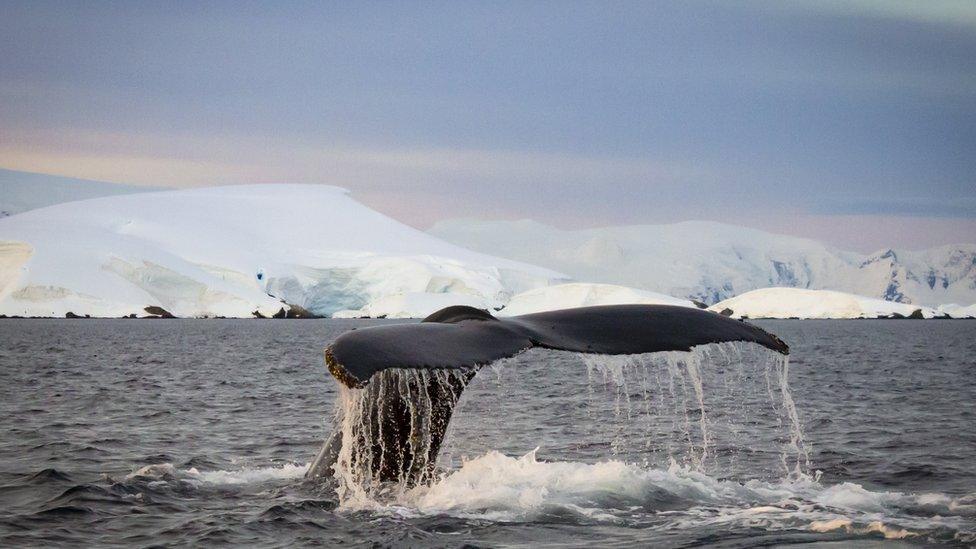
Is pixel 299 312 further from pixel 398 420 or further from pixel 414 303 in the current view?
pixel 398 420

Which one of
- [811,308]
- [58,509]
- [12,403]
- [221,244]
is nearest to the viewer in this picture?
[58,509]

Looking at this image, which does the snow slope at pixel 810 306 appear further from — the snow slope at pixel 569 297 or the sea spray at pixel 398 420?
the sea spray at pixel 398 420

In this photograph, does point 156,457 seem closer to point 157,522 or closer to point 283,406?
point 157,522

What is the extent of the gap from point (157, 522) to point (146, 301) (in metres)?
73.1

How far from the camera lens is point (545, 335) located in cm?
520

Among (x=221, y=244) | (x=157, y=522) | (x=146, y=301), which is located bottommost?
(x=157, y=522)

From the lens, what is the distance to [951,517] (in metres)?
7.31

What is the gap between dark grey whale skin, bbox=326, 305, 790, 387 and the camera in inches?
183

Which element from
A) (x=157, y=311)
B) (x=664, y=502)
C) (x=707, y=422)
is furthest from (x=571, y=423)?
(x=157, y=311)

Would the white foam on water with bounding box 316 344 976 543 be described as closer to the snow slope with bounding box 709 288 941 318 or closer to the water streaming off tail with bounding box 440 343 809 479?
the water streaming off tail with bounding box 440 343 809 479

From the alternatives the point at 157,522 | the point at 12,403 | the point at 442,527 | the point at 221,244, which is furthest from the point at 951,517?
the point at 221,244

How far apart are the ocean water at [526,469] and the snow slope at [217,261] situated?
5670 cm

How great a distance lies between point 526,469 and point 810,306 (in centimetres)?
10232

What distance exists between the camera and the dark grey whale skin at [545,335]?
183 inches
